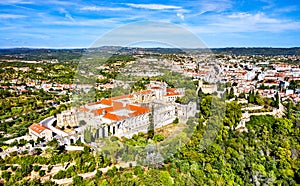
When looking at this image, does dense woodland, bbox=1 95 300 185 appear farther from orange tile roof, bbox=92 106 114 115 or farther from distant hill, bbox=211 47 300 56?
distant hill, bbox=211 47 300 56

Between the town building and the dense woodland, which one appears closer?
the dense woodland

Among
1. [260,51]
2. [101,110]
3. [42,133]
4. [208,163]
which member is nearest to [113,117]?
[101,110]

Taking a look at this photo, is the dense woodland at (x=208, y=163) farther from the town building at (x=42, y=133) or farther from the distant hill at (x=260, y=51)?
the distant hill at (x=260, y=51)

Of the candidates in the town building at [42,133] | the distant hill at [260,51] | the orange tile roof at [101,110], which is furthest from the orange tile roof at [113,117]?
the distant hill at [260,51]

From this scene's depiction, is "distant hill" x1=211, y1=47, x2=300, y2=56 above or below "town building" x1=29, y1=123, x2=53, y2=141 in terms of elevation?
above

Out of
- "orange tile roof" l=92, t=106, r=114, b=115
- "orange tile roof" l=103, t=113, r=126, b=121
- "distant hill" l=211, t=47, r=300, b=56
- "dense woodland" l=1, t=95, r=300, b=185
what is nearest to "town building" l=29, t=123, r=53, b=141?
"dense woodland" l=1, t=95, r=300, b=185

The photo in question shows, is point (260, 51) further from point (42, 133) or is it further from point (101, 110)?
point (42, 133)

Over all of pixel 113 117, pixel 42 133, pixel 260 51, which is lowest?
pixel 42 133

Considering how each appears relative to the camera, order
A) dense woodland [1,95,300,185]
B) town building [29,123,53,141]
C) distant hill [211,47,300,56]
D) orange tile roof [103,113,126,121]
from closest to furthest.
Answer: dense woodland [1,95,300,185], orange tile roof [103,113,126,121], town building [29,123,53,141], distant hill [211,47,300,56]

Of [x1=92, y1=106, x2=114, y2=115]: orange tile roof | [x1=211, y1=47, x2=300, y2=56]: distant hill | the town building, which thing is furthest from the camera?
[x1=211, y1=47, x2=300, y2=56]: distant hill

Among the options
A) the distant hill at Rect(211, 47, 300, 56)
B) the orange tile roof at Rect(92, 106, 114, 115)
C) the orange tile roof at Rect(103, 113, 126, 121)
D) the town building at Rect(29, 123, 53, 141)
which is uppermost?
the distant hill at Rect(211, 47, 300, 56)

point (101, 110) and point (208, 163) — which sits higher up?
point (101, 110)

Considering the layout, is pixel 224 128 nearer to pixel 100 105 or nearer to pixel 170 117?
pixel 170 117
